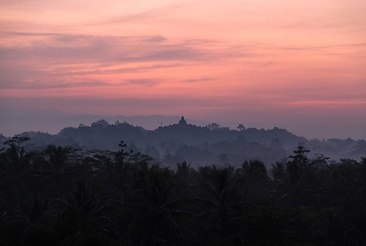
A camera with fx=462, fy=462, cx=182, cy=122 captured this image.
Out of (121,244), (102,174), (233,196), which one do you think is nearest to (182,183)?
(102,174)

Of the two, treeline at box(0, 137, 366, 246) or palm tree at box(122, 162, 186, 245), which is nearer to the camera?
treeline at box(0, 137, 366, 246)

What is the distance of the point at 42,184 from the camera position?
53062 mm

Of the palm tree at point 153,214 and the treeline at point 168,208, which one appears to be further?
the palm tree at point 153,214

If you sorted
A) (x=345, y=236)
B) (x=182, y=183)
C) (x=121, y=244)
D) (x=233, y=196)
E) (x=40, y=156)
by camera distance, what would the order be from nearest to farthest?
(x=121, y=244)
(x=233, y=196)
(x=345, y=236)
(x=182, y=183)
(x=40, y=156)

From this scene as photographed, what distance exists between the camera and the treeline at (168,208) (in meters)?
32.3

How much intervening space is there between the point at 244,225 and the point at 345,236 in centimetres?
1659

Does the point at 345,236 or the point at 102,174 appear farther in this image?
the point at 102,174

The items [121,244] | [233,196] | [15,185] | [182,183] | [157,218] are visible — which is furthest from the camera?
[182,183]

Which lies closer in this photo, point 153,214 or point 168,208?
point 153,214

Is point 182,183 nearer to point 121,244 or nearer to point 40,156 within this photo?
point 40,156

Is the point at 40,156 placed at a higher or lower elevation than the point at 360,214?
higher

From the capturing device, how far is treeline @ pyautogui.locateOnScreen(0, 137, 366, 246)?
32.3 m

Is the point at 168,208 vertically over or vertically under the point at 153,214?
over

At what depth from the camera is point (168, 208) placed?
38.8 metres
